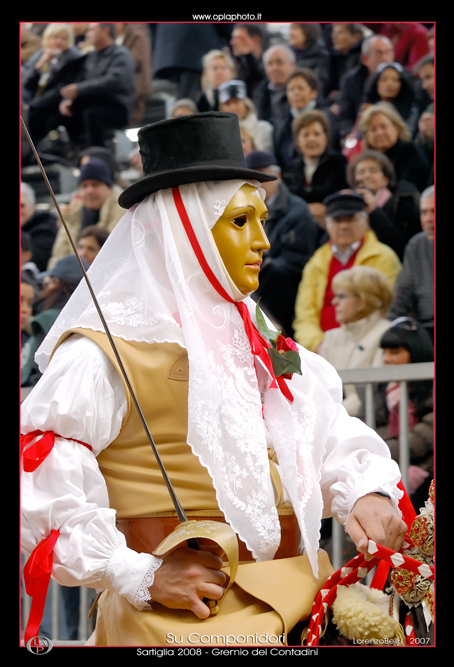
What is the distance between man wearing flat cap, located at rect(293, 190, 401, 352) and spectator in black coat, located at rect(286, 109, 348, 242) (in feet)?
0.95

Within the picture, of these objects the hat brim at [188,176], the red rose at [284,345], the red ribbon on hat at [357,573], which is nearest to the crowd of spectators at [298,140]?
the red rose at [284,345]

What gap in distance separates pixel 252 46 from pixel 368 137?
138 cm

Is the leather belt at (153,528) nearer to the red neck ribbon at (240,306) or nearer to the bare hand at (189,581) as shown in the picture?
the bare hand at (189,581)

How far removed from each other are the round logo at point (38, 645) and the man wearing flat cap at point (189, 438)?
0.18 ft

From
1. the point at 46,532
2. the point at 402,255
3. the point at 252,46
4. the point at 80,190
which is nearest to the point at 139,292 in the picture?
the point at 46,532

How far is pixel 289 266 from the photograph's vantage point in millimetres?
5141

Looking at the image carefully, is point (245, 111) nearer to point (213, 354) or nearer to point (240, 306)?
point (240, 306)

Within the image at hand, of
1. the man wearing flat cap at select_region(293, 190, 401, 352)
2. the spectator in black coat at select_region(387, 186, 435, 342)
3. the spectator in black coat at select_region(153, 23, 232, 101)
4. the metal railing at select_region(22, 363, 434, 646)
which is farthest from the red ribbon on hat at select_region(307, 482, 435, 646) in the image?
the spectator in black coat at select_region(153, 23, 232, 101)

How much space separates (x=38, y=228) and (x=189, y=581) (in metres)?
4.41

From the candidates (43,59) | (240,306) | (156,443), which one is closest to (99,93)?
(43,59)

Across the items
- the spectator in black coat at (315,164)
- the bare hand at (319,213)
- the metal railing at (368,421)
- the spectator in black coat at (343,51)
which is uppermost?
the spectator in black coat at (343,51)

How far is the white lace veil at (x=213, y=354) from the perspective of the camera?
2.10m

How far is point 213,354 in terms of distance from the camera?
2.21 m

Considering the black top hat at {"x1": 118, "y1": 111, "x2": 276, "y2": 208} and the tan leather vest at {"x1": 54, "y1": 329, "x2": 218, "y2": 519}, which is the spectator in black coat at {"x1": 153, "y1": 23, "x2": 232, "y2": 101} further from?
the tan leather vest at {"x1": 54, "y1": 329, "x2": 218, "y2": 519}
